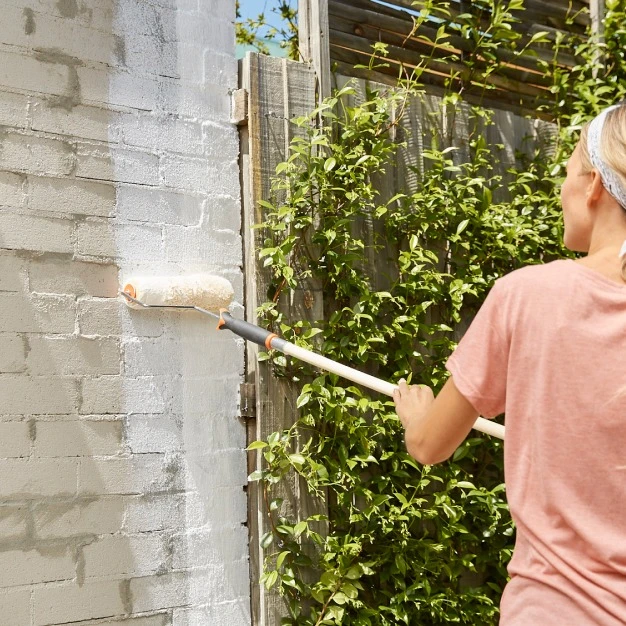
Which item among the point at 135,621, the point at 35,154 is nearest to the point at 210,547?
the point at 135,621

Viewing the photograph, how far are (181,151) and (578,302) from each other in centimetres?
180

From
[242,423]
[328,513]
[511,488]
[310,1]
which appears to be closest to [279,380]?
[242,423]

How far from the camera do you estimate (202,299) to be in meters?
2.82

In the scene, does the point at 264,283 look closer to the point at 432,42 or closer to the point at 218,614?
the point at 218,614

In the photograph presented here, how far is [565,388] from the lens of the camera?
1.37m

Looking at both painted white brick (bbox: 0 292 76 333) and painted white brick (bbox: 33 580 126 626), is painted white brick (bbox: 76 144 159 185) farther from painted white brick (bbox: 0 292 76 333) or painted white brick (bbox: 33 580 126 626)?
painted white brick (bbox: 33 580 126 626)

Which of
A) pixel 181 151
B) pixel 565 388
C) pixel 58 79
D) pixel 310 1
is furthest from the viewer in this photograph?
pixel 310 1

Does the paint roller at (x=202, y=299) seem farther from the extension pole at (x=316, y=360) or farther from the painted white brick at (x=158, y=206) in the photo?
the painted white brick at (x=158, y=206)

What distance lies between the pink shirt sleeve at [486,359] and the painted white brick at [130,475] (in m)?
1.48

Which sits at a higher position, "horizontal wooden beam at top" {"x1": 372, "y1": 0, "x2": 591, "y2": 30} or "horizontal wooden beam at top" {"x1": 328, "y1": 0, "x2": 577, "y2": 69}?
"horizontal wooden beam at top" {"x1": 372, "y1": 0, "x2": 591, "y2": 30}

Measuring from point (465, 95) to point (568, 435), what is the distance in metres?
2.67

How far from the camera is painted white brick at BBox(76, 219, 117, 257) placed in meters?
2.69

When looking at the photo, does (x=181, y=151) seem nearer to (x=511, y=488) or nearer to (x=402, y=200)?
(x=402, y=200)

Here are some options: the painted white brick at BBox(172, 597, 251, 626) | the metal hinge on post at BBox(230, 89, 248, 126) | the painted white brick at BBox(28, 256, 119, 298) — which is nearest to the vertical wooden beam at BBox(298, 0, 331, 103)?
the metal hinge on post at BBox(230, 89, 248, 126)
